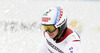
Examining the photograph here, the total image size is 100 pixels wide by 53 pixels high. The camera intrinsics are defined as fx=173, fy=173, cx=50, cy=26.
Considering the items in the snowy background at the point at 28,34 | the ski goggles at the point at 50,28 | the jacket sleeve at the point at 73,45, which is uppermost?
the ski goggles at the point at 50,28

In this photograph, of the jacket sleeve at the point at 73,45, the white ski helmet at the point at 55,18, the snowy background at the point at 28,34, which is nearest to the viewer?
the jacket sleeve at the point at 73,45

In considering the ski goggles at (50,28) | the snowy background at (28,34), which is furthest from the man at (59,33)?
the snowy background at (28,34)

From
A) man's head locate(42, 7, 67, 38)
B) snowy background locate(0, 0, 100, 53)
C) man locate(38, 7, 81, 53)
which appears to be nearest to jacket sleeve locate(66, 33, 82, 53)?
man locate(38, 7, 81, 53)

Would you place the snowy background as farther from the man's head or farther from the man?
the man's head

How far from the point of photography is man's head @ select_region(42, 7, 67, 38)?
2.32 metres

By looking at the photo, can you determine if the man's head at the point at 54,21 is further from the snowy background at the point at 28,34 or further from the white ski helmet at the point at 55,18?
the snowy background at the point at 28,34

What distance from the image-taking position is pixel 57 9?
8.11ft

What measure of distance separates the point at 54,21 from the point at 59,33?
24 cm

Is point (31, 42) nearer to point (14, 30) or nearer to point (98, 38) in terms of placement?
point (14, 30)

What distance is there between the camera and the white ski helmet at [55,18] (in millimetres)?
2316

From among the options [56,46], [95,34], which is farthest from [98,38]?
[56,46]

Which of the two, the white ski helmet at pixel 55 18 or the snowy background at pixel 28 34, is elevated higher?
the white ski helmet at pixel 55 18

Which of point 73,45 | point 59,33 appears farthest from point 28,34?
point 73,45

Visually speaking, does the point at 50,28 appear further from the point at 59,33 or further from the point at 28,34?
the point at 28,34
